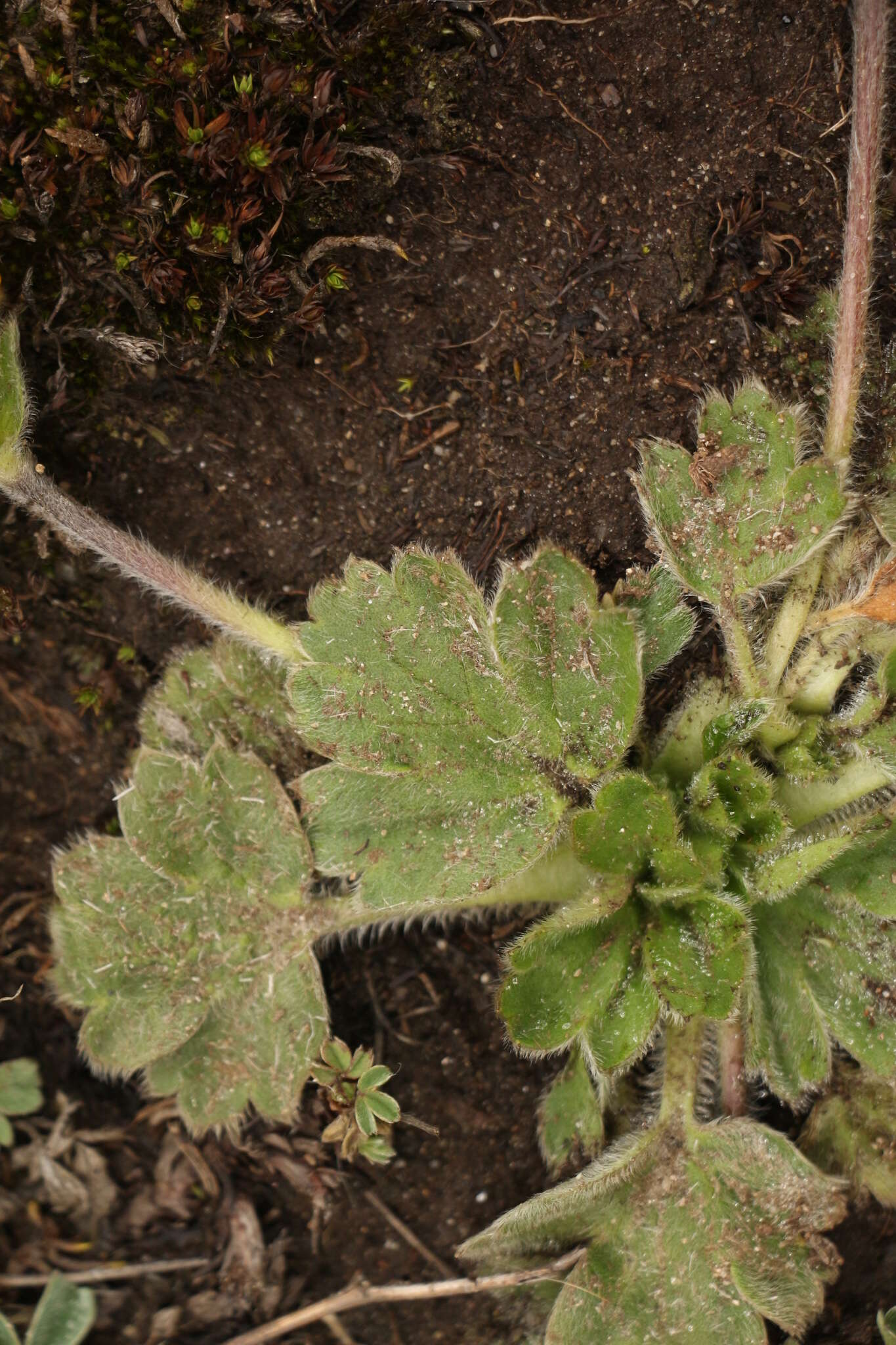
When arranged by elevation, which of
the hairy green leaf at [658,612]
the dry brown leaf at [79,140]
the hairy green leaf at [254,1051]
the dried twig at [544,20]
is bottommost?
the hairy green leaf at [254,1051]


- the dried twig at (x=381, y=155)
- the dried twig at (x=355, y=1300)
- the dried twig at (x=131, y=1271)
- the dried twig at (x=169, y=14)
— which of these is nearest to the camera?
the dried twig at (x=169, y=14)

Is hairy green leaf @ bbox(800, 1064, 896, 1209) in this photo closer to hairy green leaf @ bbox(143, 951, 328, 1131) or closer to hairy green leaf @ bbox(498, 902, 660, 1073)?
hairy green leaf @ bbox(498, 902, 660, 1073)

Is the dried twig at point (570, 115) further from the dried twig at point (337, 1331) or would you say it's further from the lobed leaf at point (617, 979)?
the dried twig at point (337, 1331)

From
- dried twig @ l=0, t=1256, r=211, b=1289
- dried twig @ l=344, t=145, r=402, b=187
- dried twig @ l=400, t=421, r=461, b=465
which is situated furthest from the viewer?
dried twig @ l=0, t=1256, r=211, b=1289

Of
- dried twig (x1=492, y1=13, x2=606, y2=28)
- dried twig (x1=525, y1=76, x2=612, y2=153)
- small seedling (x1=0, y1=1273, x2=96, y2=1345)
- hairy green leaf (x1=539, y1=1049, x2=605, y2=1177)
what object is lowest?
small seedling (x1=0, y1=1273, x2=96, y2=1345)

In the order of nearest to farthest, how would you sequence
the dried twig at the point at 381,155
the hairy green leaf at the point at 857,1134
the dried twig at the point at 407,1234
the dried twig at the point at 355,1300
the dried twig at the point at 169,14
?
the dried twig at the point at 169,14
the dried twig at the point at 381,155
the hairy green leaf at the point at 857,1134
the dried twig at the point at 355,1300
the dried twig at the point at 407,1234

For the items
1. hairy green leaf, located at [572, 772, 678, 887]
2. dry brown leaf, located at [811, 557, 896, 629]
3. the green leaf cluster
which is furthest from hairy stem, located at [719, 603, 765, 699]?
hairy green leaf, located at [572, 772, 678, 887]

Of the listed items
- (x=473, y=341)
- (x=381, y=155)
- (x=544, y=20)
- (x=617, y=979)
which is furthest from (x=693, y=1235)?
(x=544, y=20)

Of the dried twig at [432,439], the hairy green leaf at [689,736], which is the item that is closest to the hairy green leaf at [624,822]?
the hairy green leaf at [689,736]
